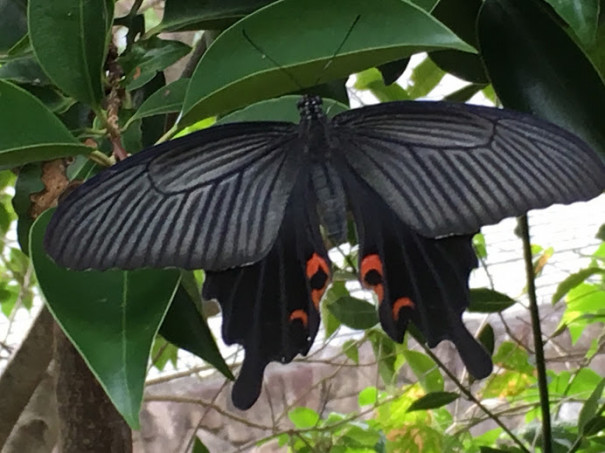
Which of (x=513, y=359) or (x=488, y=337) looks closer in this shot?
(x=488, y=337)

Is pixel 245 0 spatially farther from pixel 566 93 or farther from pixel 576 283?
pixel 576 283

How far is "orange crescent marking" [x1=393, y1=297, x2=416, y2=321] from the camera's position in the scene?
0.48 metres

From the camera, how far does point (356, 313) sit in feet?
2.94

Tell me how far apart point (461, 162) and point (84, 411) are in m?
0.35

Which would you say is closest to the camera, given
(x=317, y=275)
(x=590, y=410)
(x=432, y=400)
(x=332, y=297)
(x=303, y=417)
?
(x=317, y=275)

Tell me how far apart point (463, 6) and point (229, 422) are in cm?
188

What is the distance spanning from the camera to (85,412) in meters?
0.61

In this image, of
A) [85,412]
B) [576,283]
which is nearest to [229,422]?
[576,283]

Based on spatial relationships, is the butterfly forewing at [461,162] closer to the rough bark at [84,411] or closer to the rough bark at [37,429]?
the rough bark at [84,411]

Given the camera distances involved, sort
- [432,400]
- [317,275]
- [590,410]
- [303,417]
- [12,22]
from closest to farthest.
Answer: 1. [317,275]
2. [12,22]
3. [590,410]
4. [432,400]
5. [303,417]

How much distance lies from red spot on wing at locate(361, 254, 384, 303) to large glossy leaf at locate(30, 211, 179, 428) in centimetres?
12

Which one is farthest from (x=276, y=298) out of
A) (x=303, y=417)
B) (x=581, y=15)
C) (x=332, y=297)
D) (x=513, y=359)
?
(x=303, y=417)

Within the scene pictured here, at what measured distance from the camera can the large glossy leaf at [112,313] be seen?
15.0 inches

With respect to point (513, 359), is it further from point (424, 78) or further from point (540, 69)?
point (540, 69)
